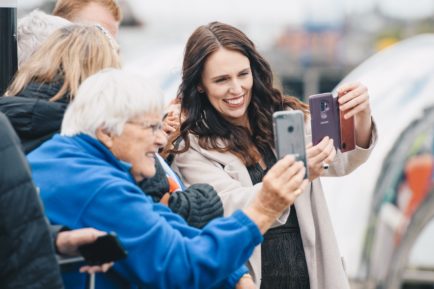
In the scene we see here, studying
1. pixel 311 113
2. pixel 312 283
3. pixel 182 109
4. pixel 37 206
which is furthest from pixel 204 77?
pixel 37 206

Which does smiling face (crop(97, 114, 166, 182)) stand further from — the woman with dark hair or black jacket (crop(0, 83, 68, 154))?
the woman with dark hair

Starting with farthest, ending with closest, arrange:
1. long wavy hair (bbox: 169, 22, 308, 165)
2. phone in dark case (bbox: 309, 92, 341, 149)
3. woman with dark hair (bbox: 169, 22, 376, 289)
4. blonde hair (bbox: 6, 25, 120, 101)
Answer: long wavy hair (bbox: 169, 22, 308, 165) < woman with dark hair (bbox: 169, 22, 376, 289) < phone in dark case (bbox: 309, 92, 341, 149) < blonde hair (bbox: 6, 25, 120, 101)

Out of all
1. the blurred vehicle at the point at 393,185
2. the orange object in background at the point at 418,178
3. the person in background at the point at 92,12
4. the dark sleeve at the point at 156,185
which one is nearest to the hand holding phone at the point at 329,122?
the dark sleeve at the point at 156,185

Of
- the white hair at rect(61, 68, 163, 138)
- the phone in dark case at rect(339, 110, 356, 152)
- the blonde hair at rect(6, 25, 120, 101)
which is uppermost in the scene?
the blonde hair at rect(6, 25, 120, 101)

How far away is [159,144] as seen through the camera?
3285 mm

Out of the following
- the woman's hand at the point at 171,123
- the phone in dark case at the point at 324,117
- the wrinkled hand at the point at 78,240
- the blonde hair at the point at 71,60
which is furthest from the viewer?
the woman's hand at the point at 171,123

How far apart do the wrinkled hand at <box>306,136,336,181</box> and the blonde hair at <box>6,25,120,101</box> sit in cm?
71

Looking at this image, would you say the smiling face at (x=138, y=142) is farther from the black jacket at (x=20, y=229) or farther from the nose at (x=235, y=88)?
the nose at (x=235, y=88)

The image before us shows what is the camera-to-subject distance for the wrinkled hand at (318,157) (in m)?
3.75

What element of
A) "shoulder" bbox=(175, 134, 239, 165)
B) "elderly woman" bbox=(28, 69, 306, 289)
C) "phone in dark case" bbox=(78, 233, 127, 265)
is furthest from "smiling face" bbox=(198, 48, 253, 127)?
"phone in dark case" bbox=(78, 233, 127, 265)

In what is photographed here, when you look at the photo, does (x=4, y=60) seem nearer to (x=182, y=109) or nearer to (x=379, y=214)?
(x=182, y=109)

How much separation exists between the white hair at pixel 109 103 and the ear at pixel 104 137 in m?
0.01

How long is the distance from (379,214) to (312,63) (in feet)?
50.4

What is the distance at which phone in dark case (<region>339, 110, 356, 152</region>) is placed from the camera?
4066 mm
